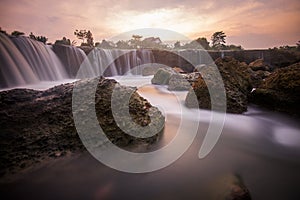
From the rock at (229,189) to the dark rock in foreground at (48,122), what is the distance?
109 cm

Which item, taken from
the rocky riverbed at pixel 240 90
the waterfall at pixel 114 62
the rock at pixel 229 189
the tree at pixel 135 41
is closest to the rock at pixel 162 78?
the rocky riverbed at pixel 240 90

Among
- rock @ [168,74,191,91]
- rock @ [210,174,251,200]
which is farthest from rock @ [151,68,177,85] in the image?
rock @ [210,174,251,200]

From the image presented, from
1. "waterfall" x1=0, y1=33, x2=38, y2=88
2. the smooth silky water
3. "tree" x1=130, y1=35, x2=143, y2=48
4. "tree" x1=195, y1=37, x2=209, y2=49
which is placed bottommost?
the smooth silky water

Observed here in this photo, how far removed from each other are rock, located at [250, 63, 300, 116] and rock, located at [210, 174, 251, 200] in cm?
336

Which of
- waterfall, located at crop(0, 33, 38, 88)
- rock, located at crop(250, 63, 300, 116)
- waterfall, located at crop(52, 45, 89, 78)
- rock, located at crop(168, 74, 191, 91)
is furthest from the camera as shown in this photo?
waterfall, located at crop(52, 45, 89, 78)

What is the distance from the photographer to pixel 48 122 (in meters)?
2.28

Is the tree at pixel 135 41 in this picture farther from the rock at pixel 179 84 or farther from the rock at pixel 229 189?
the rock at pixel 229 189

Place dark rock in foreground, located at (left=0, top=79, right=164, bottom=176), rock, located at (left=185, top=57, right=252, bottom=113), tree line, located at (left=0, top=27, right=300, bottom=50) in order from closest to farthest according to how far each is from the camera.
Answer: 1. dark rock in foreground, located at (left=0, top=79, right=164, bottom=176)
2. rock, located at (left=185, top=57, right=252, bottom=113)
3. tree line, located at (left=0, top=27, right=300, bottom=50)

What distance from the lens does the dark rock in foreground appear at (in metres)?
1.93

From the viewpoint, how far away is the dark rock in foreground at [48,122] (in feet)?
6.34

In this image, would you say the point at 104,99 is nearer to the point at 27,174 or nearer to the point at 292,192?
the point at 27,174

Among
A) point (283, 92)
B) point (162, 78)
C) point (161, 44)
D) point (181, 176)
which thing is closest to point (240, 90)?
point (283, 92)

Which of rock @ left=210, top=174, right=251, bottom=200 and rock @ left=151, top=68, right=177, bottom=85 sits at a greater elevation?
rock @ left=151, top=68, right=177, bottom=85

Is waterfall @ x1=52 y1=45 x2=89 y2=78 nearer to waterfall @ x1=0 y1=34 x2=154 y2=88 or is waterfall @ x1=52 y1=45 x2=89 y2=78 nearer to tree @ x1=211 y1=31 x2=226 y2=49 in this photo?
waterfall @ x1=0 y1=34 x2=154 y2=88
